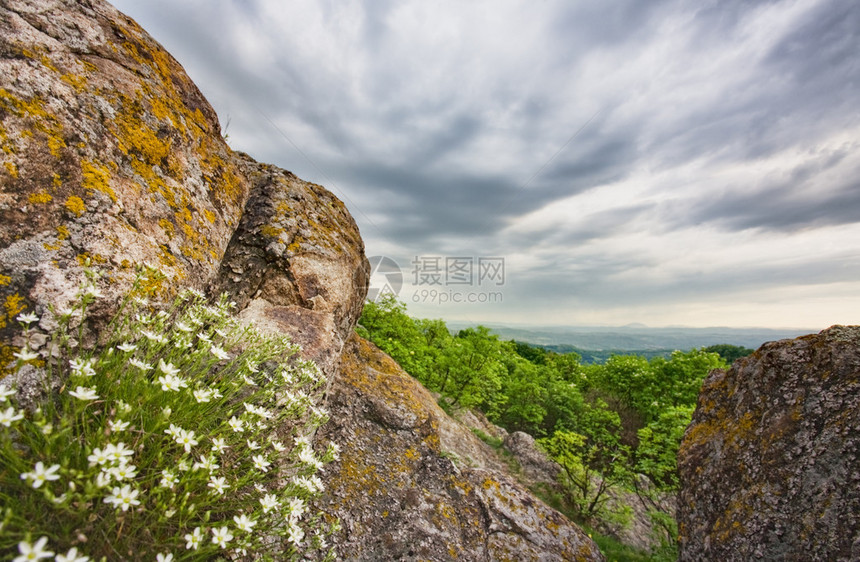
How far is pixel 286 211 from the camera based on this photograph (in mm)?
5789

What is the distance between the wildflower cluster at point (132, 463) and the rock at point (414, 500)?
63 cm

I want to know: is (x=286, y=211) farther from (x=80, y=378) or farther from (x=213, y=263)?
(x=80, y=378)

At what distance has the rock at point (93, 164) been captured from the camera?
104 inches

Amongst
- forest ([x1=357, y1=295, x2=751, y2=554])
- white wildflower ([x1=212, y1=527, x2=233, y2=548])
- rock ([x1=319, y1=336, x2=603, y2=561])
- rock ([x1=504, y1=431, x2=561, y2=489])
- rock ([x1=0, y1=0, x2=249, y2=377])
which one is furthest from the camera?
rock ([x1=504, y1=431, x2=561, y2=489])

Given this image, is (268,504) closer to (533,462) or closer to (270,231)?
(270,231)

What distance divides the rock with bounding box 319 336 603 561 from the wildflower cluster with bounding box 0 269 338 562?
0.63 meters

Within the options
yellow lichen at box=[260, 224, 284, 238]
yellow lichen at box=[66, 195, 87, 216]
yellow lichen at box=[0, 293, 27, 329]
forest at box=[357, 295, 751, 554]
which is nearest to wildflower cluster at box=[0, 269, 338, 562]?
yellow lichen at box=[0, 293, 27, 329]

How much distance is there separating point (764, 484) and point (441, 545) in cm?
359

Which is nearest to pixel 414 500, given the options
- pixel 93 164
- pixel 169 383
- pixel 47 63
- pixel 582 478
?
pixel 169 383

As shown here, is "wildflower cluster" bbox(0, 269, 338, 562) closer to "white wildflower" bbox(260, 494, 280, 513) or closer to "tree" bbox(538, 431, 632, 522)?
"white wildflower" bbox(260, 494, 280, 513)

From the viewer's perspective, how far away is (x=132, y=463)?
6.88 ft

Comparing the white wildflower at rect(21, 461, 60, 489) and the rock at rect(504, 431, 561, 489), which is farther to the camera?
the rock at rect(504, 431, 561, 489)

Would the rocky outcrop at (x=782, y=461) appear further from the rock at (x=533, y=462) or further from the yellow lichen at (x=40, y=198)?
the yellow lichen at (x=40, y=198)

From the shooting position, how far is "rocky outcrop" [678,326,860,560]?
3002mm
